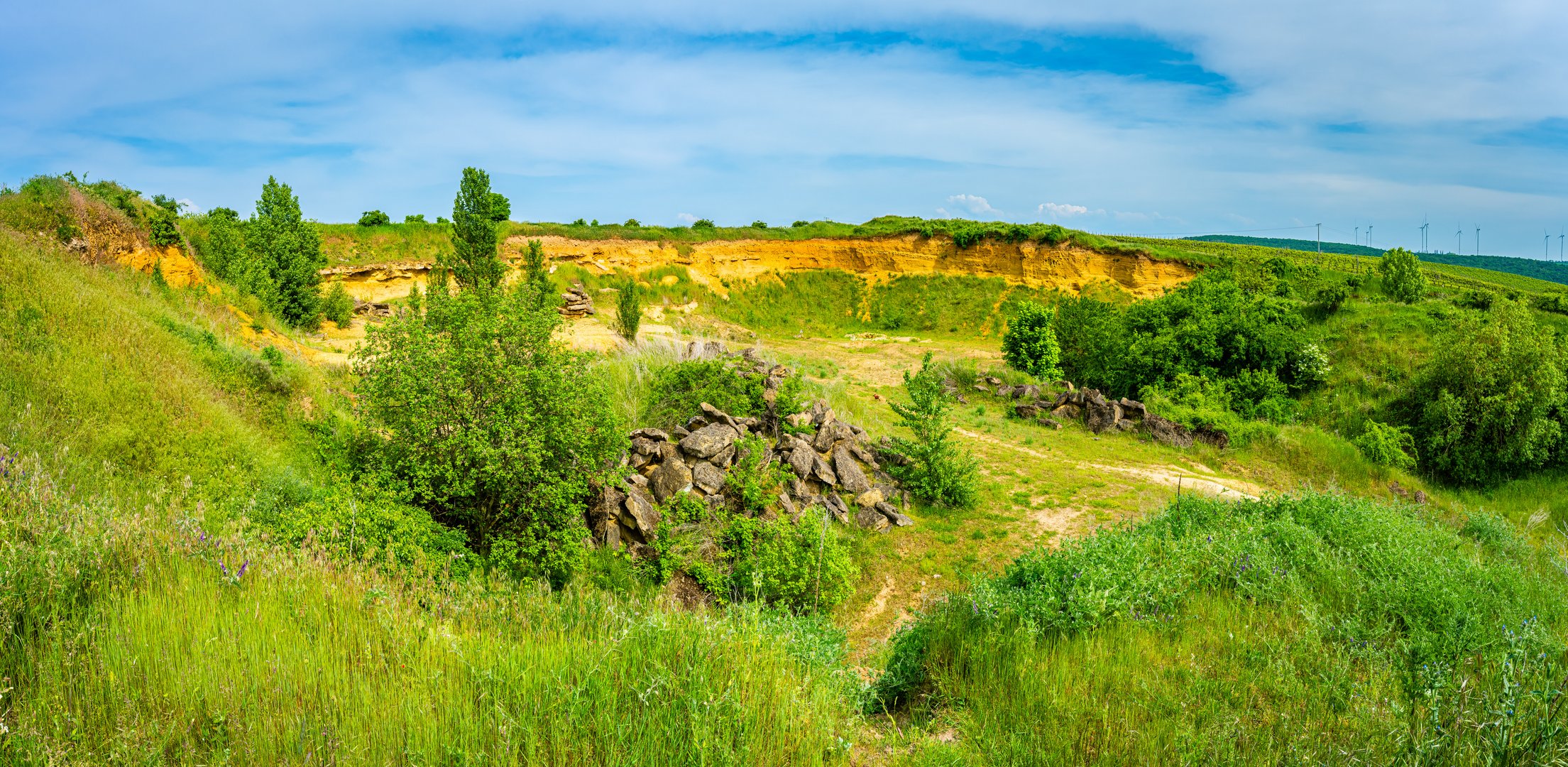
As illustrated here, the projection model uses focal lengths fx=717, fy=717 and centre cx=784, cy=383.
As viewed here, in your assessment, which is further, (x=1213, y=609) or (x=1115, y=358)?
(x=1115, y=358)

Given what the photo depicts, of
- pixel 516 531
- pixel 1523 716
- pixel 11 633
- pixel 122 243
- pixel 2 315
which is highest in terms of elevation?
pixel 122 243

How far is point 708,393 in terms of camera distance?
14906 millimetres

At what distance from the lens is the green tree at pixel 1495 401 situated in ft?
64.5

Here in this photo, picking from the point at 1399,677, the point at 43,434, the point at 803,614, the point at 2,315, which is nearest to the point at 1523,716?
the point at 1399,677

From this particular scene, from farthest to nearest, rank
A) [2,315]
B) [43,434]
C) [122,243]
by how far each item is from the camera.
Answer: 1. [122,243]
2. [2,315]
3. [43,434]

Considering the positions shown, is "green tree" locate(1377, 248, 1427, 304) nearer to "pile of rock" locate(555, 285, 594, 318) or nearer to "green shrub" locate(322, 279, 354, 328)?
"pile of rock" locate(555, 285, 594, 318)

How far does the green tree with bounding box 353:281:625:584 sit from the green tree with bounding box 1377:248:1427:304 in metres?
35.9

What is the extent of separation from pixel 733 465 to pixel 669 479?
117 cm

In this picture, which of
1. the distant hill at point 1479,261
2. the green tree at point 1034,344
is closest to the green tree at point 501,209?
the green tree at point 1034,344

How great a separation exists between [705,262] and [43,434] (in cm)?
3721

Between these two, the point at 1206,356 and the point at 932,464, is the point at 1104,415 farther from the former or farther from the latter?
the point at 932,464

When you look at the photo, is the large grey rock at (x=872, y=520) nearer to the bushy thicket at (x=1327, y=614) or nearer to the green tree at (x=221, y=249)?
the bushy thicket at (x=1327, y=614)

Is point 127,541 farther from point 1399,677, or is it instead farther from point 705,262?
point 705,262

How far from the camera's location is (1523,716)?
4.12 meters
